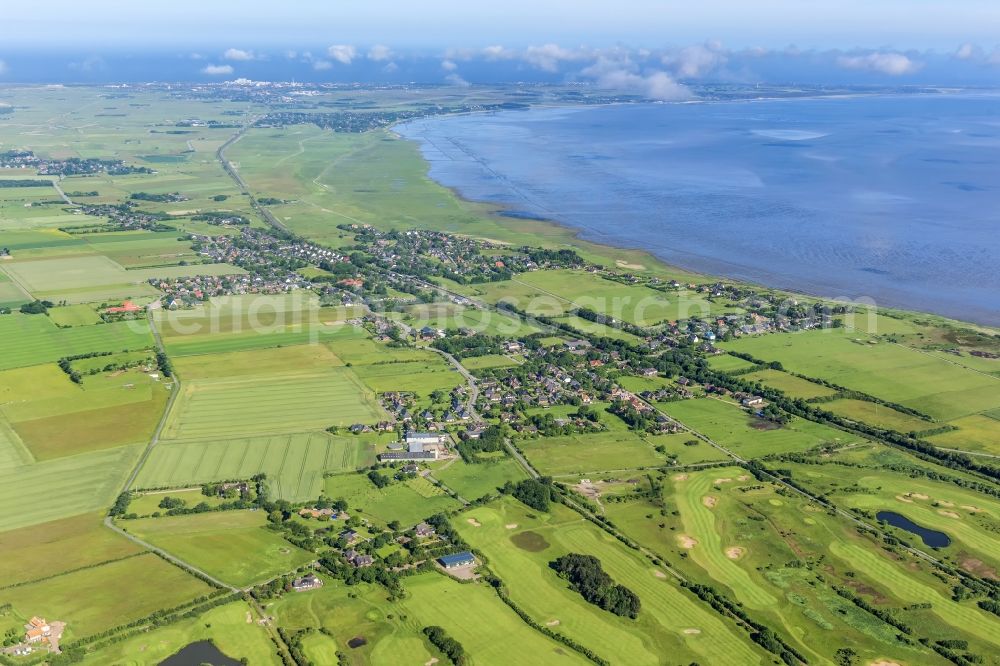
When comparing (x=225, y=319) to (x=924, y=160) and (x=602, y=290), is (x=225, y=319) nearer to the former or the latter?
(x=602, y=290)

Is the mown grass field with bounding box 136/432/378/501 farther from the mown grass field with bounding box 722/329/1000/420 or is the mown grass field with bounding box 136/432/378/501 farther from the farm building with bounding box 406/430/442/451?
the mown grass field with bounding box 722/329/1000/420

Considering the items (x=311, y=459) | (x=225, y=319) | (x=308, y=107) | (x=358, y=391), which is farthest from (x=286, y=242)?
(x=308, y=107)

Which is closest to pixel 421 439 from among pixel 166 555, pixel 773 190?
pixel 166 555

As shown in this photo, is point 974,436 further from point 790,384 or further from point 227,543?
point 227,543

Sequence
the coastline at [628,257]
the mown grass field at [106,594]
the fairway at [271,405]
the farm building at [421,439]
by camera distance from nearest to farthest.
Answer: the mown grass field at [106,594]
the farm building at [421,439]
the fairway at [271,405]
the coastline at [628,257]

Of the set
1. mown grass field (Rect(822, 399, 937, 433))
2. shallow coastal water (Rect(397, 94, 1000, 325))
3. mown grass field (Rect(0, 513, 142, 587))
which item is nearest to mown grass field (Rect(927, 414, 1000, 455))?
mown grass field (Rect(822, 399, 937, 433))

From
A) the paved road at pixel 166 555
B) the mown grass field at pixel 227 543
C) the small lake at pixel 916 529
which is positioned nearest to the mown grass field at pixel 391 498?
the mown grass field at pixel 227 543

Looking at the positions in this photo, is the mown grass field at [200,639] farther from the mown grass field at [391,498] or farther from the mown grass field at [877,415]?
the mown grass field at [877,415]
